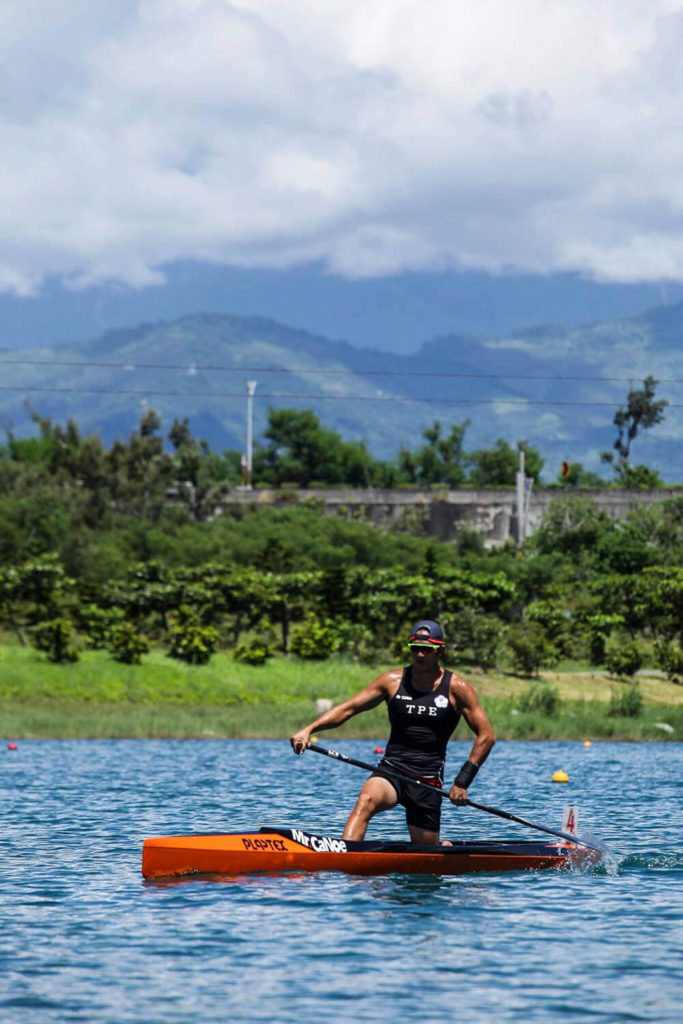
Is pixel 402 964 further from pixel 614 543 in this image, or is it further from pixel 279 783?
pixel 614 543

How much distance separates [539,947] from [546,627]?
201 ft

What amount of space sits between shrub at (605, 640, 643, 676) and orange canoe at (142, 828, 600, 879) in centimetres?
5305

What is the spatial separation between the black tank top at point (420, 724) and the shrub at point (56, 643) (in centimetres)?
4331

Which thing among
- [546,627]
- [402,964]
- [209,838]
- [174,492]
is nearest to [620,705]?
[546,627]

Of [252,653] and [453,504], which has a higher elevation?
[453,504]

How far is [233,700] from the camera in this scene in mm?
60719

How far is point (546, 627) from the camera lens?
246ft

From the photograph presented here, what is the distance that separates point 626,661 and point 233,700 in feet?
66.4

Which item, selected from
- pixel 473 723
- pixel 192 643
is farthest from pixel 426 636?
pixel 192 643

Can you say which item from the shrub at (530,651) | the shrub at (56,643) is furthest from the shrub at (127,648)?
the shrub at (530,651)

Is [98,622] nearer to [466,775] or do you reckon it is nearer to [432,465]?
[466,775]

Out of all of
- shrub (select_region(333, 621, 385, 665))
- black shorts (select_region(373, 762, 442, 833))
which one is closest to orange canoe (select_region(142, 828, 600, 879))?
black shorts (select_region(373, 762, 442, 833))

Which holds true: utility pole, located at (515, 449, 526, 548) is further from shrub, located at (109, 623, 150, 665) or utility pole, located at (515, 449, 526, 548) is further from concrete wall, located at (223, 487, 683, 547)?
shrub, located at (109, 623, 150, 665)

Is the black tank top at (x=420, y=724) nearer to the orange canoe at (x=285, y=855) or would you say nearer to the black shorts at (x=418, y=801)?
the black shorts at (x=418, y=801)
